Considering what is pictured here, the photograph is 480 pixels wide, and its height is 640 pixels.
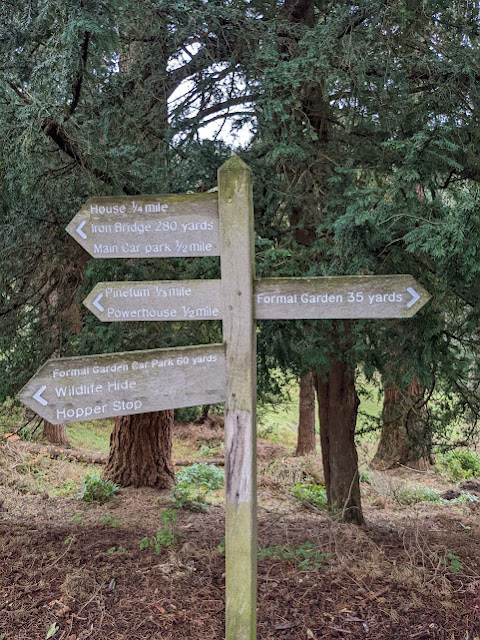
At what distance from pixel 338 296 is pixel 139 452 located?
21.7ft

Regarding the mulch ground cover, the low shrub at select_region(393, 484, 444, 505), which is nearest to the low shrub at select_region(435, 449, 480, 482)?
the low shrub at select_region(393, 484, 444, 505)

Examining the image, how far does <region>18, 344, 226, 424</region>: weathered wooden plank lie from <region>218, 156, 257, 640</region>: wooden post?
114 mm

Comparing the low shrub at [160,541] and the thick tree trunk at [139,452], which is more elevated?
the thick tree trunk at [139,452]

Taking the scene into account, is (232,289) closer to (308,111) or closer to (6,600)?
(6,600)

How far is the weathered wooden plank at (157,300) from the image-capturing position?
3109mm

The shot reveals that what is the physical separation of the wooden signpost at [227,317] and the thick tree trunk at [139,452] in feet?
19.5

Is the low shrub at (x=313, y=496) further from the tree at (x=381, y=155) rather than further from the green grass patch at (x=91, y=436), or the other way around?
the green grass patch at (x=91, y=436)

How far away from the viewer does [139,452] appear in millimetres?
8984

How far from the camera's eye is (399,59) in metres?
5.30

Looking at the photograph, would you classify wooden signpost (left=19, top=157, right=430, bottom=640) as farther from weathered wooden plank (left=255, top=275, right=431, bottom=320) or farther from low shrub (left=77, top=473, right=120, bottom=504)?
low shrub (left=77, top=473, right=120, bottom=504)

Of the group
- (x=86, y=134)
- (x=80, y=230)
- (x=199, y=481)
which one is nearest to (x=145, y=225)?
(x=80, y=230)

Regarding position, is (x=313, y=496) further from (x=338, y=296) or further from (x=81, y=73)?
(x=81, y=73)

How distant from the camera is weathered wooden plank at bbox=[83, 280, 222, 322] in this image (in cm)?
311

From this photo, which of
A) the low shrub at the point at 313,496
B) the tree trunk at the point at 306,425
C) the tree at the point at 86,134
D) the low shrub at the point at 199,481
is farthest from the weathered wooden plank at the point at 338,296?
the tree trunk at the point at 306,425
